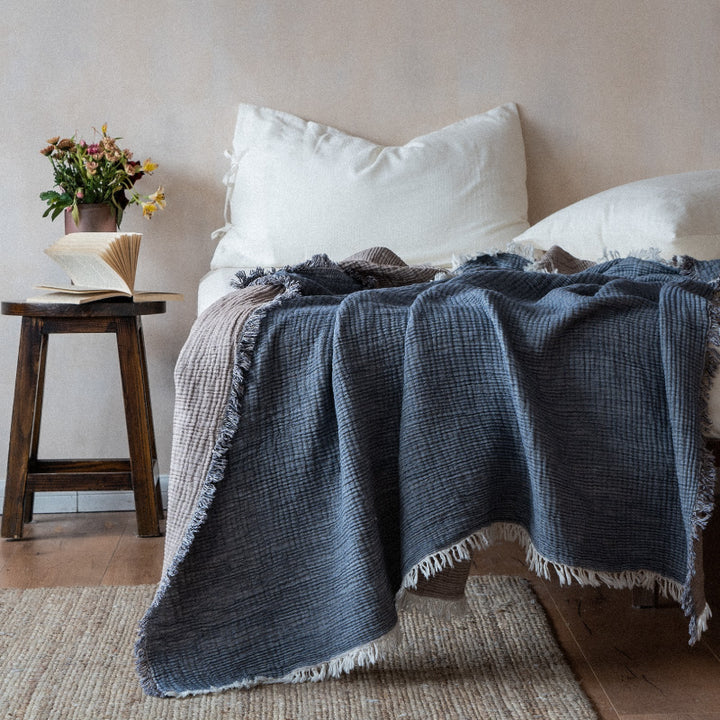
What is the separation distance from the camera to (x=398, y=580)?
3.85 feet

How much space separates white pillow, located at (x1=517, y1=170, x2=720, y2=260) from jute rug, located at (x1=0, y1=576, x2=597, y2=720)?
0.74 m

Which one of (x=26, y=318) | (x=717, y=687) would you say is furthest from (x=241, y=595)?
(x=26, y=318)

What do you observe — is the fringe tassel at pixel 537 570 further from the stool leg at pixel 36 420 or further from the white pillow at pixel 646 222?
the stool leg at pixel 36 420

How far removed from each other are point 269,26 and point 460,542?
166 centimetres

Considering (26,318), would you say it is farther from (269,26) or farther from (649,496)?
(649,496)

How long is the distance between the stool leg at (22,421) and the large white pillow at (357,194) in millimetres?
515

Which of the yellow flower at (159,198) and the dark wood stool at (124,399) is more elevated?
the yellow flower at (159,198)

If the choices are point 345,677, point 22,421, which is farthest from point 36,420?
point 345,677

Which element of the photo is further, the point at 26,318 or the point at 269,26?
the point at 269,26

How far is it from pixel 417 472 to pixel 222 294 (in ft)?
2.57

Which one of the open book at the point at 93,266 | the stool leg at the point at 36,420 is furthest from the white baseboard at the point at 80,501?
the open book at the point at 93,266

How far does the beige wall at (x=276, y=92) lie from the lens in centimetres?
224

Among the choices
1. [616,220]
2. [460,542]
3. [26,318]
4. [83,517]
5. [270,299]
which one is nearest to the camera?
[460,542]

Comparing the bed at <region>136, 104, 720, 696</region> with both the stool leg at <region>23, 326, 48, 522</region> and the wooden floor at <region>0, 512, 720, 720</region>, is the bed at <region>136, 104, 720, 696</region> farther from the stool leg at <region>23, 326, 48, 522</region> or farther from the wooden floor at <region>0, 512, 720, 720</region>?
the stool leg at <region>23, 326, 48, 522</region>
